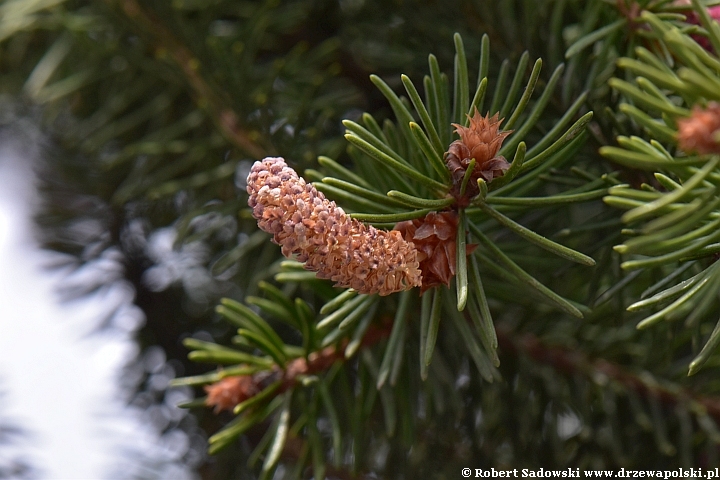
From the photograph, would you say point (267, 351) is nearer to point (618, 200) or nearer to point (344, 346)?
point (344, 346)

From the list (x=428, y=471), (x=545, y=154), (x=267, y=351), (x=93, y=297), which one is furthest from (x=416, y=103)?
(x=93, y=297)

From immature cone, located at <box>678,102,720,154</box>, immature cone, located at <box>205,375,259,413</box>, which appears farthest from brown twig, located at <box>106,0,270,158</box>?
immature cone, located at <box>678,102,720,154</box>

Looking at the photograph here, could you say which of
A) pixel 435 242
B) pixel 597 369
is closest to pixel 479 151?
pixel 435 242

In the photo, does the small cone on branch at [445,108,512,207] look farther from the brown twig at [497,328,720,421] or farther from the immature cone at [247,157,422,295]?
the brown twig at [497,328,720,421]

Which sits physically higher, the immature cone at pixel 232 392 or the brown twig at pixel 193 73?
the brown twig at pixel 193 73

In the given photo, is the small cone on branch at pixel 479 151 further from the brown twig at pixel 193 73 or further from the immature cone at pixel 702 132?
the brown twig at pixel 193 73

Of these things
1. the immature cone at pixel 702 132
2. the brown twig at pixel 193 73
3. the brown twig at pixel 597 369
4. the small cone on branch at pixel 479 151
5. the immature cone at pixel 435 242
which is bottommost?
the brown twig at pixel 597 369

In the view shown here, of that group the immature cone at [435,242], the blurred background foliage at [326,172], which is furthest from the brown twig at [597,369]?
the immature cone at [435,242]

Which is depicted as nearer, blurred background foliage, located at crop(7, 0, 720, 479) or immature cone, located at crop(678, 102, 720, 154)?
immature cone, located at crop(678, 102, 720, 154)
